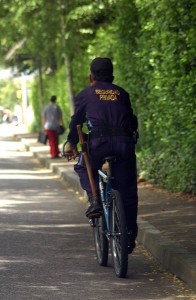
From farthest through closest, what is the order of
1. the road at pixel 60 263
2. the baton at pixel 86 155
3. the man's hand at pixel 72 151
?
the man's hand at pixel 72 151
the baton at pixel 86 155
the road at pixel 60 263

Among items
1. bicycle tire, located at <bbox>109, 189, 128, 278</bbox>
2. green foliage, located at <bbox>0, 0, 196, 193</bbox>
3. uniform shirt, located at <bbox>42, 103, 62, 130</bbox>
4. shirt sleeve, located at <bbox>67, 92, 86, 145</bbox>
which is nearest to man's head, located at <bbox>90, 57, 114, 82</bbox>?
shirt sleeve, located at <bbox>67, 92, 86, 145</bbox>

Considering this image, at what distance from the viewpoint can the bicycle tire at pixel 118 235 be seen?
8.99 m

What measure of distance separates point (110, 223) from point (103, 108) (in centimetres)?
105

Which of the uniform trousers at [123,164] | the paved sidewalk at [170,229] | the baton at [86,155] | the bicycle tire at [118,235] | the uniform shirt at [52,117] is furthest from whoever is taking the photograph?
the uniform shirt at [52,117]

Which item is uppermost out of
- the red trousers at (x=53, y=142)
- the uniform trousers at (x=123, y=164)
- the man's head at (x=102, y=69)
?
the man's head at (x=102, y=69)

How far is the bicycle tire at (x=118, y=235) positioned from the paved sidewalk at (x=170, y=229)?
504 millimetres

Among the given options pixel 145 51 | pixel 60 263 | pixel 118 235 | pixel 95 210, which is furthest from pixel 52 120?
pixel 118 235

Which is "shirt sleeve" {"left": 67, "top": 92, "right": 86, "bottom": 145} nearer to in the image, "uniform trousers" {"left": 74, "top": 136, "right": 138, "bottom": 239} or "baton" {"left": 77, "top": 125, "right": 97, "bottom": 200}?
"baton" {"left": 77, "top": 125, "right": 97, "bottom": 200}

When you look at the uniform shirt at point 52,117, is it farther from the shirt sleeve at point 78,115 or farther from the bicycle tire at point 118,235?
the bicycle tire at point 118,235

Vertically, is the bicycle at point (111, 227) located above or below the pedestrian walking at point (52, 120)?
above

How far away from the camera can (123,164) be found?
9.48 m

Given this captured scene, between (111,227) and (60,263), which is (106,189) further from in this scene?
(60,263)

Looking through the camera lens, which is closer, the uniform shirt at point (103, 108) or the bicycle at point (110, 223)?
the bicycle at point (110, 223)

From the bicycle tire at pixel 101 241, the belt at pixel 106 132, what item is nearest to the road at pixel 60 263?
the bicycle tire at pixel 101 241
